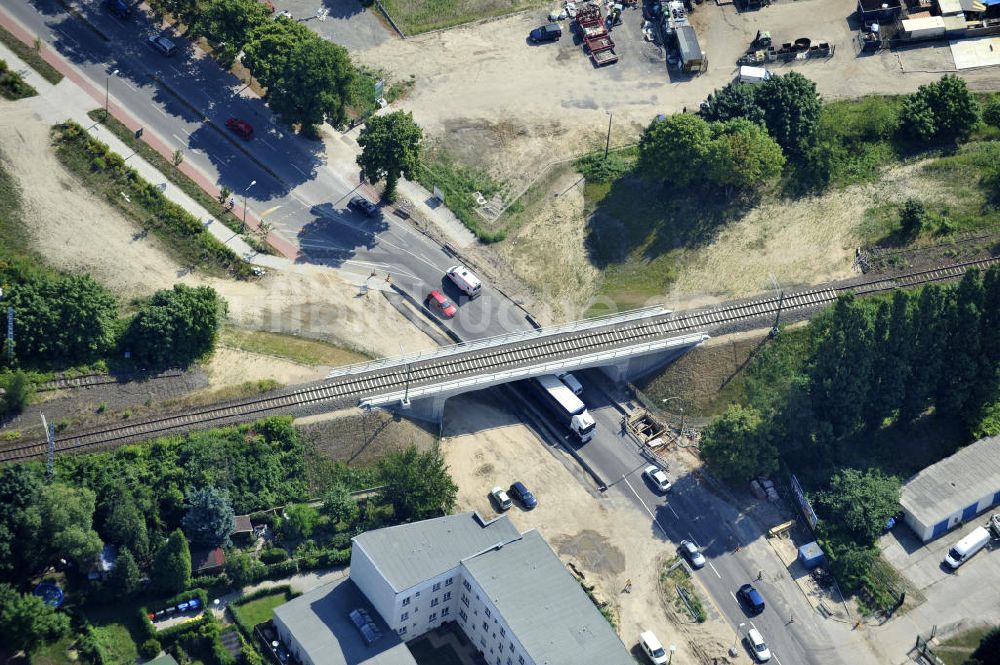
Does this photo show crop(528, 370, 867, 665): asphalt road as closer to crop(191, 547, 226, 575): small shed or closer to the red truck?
crop(191, 547, 226, 575): small shed

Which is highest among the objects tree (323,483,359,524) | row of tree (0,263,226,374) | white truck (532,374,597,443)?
row of tree (0,263,226,374)

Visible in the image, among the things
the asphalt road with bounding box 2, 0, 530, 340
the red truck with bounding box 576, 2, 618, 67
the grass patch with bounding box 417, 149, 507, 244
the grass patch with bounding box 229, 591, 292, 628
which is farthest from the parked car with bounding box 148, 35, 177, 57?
the grass patch with bounding box 229, 591, 292, 628

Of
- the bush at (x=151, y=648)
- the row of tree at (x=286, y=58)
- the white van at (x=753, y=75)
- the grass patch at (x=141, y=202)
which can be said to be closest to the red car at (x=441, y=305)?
the grass patch at (x=141, y=202)

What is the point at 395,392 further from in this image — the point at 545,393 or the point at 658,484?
the point at 658,484

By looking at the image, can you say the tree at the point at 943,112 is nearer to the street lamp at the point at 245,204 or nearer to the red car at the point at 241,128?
the street lamp at the point at 245,204

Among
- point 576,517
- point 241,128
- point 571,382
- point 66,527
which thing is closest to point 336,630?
point 66,527

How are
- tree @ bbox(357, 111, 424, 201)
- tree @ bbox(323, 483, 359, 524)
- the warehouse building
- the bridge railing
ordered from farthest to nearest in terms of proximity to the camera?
tree @ bbox(357, 111, 424, 201) < the bridge railing < the warehouse building < tree @ bbox(323, 483, 359, 524)

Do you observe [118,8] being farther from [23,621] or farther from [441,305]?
[23,621]
